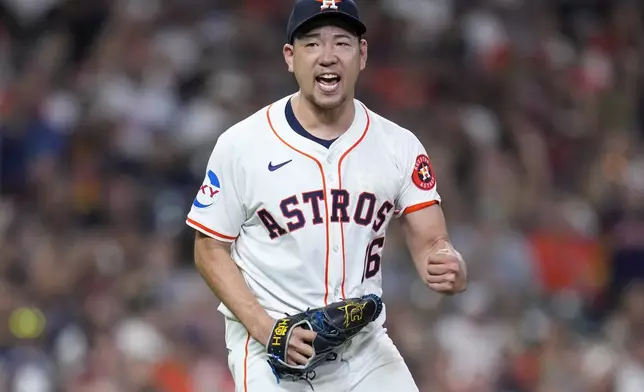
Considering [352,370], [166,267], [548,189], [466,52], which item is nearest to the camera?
[352,370]

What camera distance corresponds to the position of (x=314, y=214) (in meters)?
4.61

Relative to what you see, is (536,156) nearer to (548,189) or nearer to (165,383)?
(548,189)

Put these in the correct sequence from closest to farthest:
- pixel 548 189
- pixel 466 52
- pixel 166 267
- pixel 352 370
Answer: pixel 352 370 < pixel 166 267 < pixel 548 189 < pixel 466 52

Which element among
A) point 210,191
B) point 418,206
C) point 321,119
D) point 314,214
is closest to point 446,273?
point 418,206

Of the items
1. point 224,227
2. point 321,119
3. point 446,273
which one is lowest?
point 446,273

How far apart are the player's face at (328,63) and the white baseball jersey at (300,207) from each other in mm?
194

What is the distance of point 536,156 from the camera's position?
10320 millimetres

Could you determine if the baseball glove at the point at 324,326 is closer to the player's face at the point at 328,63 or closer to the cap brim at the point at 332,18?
the player's face at the point at 328,63

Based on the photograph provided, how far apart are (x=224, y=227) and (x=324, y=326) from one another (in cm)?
55

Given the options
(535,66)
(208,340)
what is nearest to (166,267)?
(208,340)

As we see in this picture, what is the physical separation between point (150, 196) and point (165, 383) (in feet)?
5.94

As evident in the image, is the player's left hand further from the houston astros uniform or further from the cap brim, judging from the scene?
the cap brim

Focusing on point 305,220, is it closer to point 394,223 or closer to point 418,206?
point 418,206

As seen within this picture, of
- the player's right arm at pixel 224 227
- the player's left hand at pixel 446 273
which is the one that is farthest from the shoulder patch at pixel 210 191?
the player's left hand at pixel 446 273
